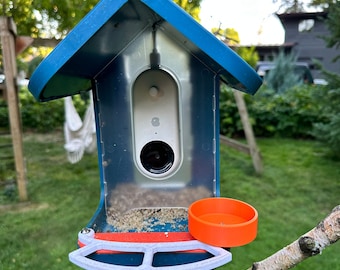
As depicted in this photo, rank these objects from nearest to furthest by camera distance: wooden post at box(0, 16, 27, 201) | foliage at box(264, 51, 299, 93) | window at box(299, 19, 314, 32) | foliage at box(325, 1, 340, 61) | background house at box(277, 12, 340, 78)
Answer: wooden post at box(0, 16, 27, 201) → foliage at box(325, 1, 340, 61) → foliage at box(264, 51, 299, 93) → window at box(299, 19, 314, 32) → background house at box(277, 12, 340, 78)

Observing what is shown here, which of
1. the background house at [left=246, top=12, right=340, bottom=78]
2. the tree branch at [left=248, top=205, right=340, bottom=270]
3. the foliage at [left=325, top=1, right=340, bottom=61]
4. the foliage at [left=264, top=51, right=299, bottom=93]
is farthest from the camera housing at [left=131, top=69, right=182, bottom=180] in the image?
the background house at [left=246, top=12, right=340, bottom=78]

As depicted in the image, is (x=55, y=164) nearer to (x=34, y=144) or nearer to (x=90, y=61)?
(x=34, y=144)

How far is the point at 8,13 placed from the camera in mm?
3525

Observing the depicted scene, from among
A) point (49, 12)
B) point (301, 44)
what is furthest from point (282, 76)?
point (49, 12)

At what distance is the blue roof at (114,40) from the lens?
1053 mm

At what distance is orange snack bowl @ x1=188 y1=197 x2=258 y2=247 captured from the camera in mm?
1062

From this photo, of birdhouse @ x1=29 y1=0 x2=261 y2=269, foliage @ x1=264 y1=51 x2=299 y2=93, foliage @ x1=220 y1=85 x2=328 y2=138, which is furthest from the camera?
foliage @ x1=264 y1=51 x2=299 y2=93

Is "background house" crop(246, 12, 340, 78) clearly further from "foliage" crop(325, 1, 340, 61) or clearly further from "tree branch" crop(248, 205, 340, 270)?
"tree branch" crop(248, 205, 340, 270)

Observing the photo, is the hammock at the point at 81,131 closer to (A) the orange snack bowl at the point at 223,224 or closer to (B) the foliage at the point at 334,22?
(B) the foliage at the point at 334,22

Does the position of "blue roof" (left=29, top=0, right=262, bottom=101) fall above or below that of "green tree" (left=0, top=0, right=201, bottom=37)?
below

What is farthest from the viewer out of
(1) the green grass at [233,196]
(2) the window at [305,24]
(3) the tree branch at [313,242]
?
(2) the window at [305,24]

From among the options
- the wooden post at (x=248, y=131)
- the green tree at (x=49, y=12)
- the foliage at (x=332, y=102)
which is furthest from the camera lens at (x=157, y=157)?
the foliage at (x=332, y=102)

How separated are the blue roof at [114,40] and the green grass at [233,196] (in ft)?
5.47

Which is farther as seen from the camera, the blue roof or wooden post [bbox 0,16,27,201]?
wooden post [bbox 0,16,27,201]
